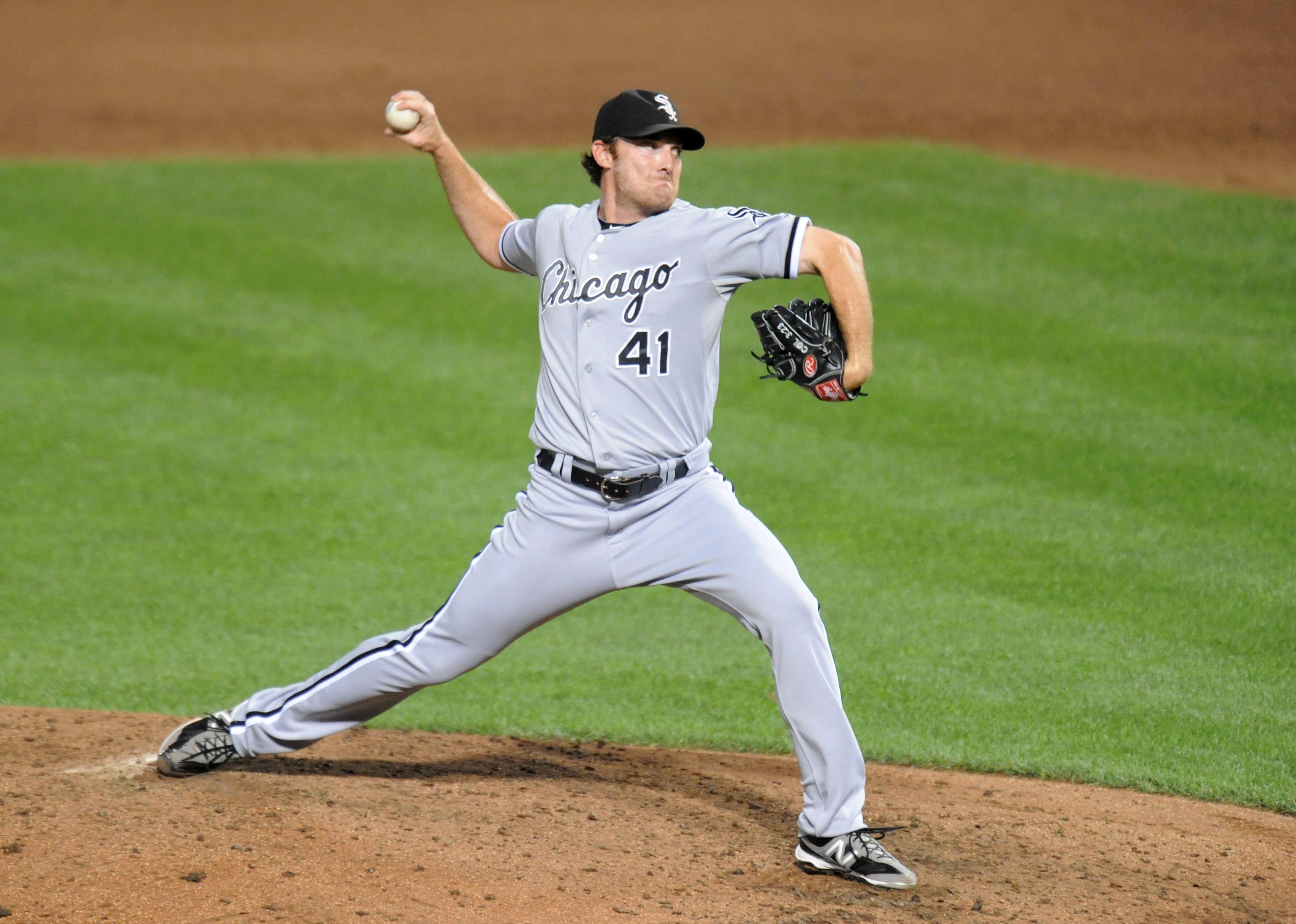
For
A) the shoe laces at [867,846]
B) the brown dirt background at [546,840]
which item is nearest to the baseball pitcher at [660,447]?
the shoe laces at [867,846]

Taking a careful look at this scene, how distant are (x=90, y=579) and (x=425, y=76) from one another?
1015cm

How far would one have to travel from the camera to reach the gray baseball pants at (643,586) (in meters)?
3.65

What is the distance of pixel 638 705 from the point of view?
17.2 feet

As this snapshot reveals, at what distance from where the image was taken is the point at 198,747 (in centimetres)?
411

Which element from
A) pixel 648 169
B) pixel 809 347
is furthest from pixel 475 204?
pixel 809 347

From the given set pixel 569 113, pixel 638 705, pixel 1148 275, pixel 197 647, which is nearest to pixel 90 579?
pixel 197 647

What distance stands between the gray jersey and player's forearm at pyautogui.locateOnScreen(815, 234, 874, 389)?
17 cm

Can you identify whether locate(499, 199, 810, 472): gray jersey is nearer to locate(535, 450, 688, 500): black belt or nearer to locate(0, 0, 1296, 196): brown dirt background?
locate(535, 450, 688, 500): black belt

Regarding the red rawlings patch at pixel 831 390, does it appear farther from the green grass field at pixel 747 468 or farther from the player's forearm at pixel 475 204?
the green grass field at pixel 747 468

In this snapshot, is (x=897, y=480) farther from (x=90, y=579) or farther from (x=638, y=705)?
(x=90, y=579)

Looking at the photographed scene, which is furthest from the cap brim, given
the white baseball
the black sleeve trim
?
the white baseball

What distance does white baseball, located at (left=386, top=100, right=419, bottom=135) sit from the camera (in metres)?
4.17

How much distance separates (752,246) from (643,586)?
94 cm

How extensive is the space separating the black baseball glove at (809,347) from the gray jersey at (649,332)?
0.47 ft
